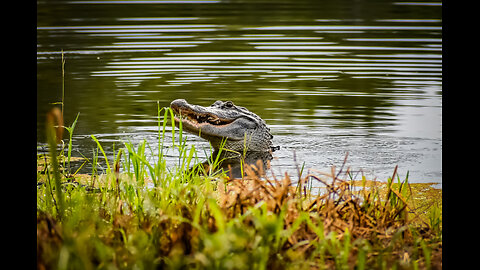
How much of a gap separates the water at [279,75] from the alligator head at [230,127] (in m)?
0.28

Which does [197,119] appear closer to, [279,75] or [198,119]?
[198,119]

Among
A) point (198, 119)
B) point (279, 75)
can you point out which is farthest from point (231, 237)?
point (279, 75)

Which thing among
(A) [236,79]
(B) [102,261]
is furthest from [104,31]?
(B) [102,261]

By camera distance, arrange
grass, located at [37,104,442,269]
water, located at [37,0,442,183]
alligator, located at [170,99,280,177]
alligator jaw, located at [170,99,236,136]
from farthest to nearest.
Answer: water, located at [37,0,442,183]
alligator, located at [170,99,280,177]
alligator jaw, located at [170,99,236,136]
grass, located at [37,104,442,269]

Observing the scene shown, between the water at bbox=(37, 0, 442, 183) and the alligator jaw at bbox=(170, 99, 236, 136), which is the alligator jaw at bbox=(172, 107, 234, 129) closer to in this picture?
the alligator jaw at bbox=(170, 99, 236, 136)

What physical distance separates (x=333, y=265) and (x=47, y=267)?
132 centimetres

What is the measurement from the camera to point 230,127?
26.5 feet

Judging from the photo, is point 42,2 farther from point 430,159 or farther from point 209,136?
point 430,159

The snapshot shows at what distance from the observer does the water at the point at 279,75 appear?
7997mm

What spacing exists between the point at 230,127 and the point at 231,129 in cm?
3

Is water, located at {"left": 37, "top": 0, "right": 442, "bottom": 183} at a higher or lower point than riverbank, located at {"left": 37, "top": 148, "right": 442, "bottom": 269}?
higher

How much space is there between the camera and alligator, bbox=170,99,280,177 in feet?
25.7

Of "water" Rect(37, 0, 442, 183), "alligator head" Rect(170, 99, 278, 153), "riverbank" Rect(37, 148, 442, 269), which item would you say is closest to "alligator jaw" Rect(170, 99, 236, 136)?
"alligator head" Rect(170, 99, 278, 153)

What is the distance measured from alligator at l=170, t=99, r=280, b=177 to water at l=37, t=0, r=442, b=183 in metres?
0.27
